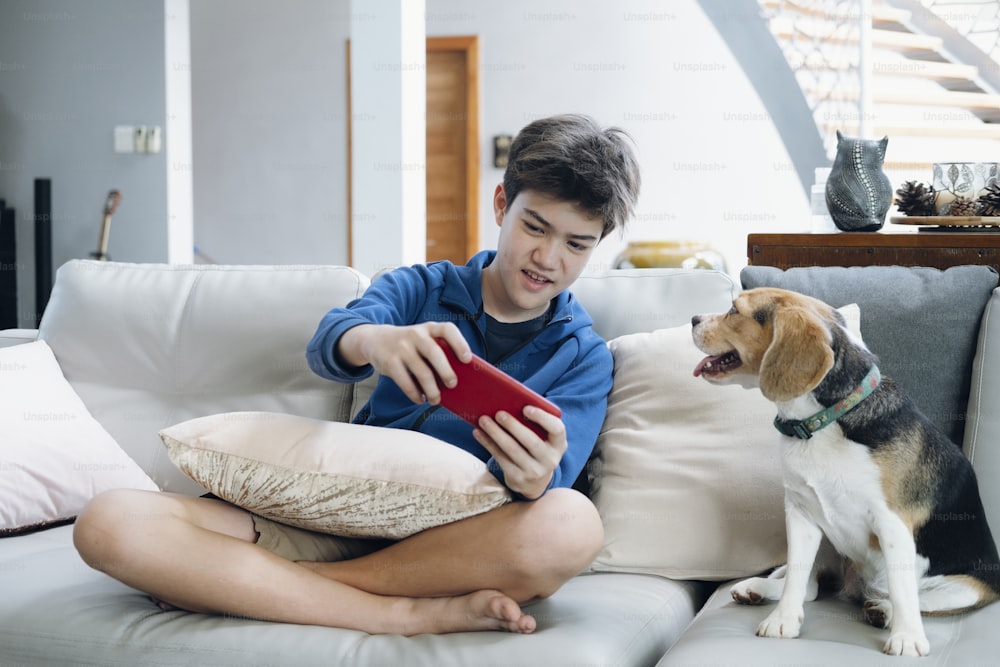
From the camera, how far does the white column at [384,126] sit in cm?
358

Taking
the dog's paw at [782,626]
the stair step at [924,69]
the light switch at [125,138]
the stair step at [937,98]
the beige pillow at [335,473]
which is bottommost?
the dog's paw at [782,626]

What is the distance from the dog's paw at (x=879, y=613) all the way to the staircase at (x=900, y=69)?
312 centimetres

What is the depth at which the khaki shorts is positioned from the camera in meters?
1.55

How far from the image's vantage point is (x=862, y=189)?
2355 mm

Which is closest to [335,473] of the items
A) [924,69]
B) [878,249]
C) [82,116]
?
[878,249]

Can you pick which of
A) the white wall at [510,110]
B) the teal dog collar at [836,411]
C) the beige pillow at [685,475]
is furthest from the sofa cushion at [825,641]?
the white wall at [510,110]

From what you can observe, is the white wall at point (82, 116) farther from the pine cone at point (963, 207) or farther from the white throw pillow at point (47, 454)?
the pine cone at point (963, 207)

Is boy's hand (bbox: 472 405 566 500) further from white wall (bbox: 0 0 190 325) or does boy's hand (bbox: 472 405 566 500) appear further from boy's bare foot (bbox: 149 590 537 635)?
white wall (bbox: 0 0 190 325)

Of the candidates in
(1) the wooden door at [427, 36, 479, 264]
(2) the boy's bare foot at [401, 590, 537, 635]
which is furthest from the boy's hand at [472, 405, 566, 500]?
(1) the wooden door at [427, 36, 479, 264]

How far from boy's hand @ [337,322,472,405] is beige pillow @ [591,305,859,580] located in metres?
0.54

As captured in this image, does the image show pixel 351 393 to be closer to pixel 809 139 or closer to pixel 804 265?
pixel 804 265

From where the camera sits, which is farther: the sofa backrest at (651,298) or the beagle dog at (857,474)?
the sofa backrest at (651,298)

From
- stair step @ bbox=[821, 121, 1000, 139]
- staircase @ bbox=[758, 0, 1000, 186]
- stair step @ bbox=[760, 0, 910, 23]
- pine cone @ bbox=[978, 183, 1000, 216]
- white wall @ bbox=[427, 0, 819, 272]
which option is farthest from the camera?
white wall @ bbox=[427, 0, 819, 272]

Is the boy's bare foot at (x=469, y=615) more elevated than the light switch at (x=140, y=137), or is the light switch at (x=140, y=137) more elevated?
the light switch at (x=140, y=137)
